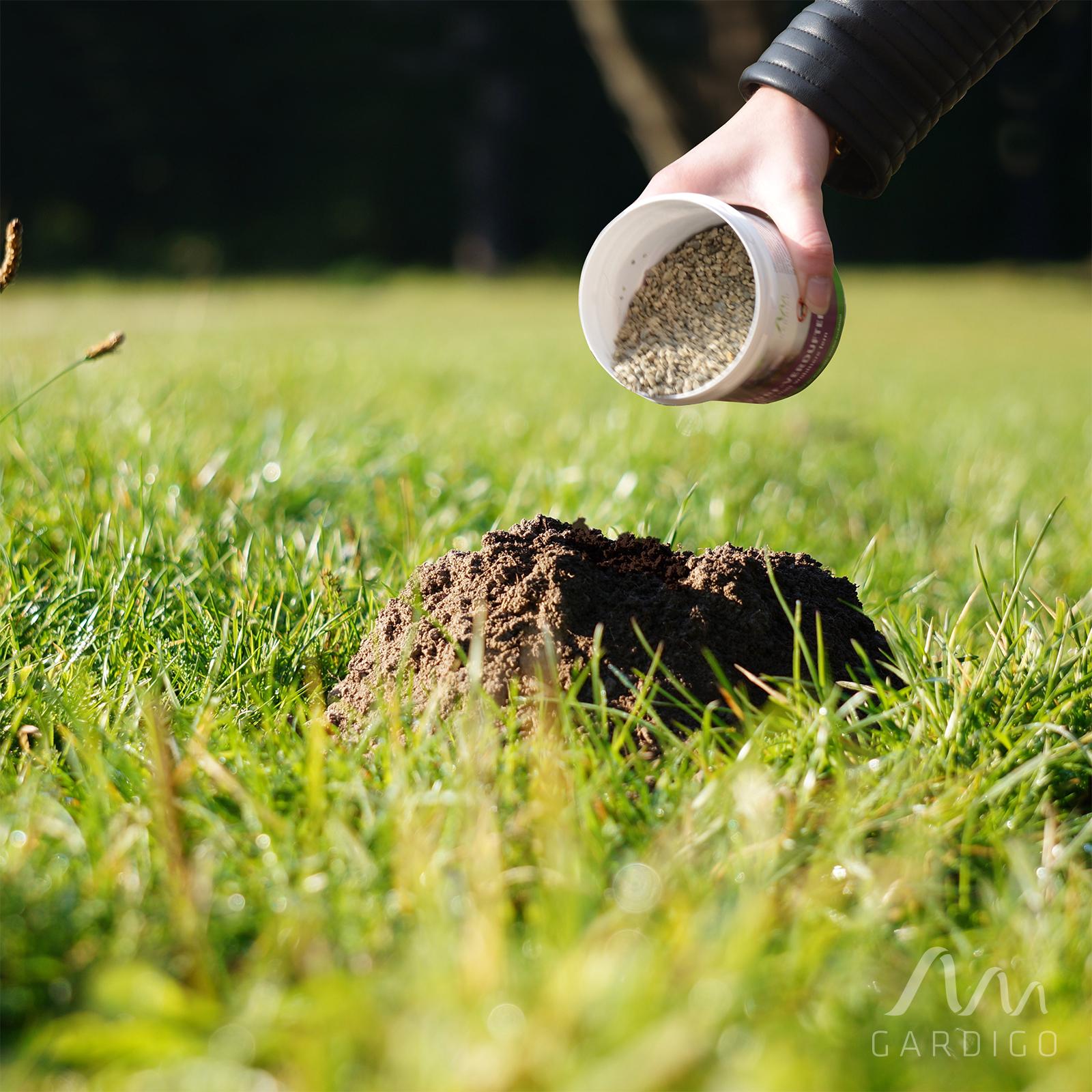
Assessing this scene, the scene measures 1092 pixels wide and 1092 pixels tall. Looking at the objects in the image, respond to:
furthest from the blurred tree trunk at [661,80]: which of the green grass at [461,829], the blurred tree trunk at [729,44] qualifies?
the green grass at [461,829]

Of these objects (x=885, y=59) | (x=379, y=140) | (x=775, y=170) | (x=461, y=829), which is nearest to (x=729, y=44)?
(x=379, y=140)

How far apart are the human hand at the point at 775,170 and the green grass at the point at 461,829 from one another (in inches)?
20.5

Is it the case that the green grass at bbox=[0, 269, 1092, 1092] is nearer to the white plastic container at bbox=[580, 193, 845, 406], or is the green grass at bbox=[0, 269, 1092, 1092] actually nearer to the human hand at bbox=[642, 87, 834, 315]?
the white plastic container at bbox=[580, 193, 845, 406]

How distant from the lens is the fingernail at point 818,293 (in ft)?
5.58

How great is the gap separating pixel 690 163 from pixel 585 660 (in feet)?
3.08

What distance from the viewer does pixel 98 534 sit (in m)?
1.88

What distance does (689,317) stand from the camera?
1.98m

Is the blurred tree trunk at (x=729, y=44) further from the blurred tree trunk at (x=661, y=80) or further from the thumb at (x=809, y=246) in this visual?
the thumb at (x=809, y=246)

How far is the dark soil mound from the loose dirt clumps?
15.9 inches

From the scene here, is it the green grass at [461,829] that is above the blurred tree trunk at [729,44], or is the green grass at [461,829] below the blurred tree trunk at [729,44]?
below

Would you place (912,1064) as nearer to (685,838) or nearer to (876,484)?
(685,838)

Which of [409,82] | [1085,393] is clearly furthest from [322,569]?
[409,82]

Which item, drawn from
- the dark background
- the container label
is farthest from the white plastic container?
the dark background

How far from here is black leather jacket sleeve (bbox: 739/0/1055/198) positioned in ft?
5.87
